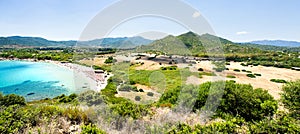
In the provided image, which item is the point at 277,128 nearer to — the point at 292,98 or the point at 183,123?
the point at 183,123

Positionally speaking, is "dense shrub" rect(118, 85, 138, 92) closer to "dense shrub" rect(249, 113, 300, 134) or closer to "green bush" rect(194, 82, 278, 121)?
"green bush" rect(194, 82, 278, 121)

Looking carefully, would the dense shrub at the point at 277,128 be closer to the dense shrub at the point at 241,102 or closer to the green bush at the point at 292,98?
the dense shrub at the point at 241,102

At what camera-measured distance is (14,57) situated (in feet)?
352

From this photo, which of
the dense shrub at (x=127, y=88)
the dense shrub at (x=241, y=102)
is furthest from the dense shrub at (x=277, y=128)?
the dense shrub at (x=127, y=88)

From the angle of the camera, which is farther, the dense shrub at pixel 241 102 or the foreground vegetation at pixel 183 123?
the dense shrub at pixel 241 102

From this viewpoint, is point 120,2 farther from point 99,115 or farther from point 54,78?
point 54,78

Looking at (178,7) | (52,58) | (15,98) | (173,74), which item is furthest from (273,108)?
(52,58)

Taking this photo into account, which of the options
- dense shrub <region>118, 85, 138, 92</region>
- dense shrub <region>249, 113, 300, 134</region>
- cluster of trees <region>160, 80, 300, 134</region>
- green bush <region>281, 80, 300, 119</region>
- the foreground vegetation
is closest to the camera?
dense shrub <region>249, 113, 300, 134</region>

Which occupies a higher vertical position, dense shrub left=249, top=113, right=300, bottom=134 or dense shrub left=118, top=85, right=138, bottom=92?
dense shrub left=249, top=113, right=300, bottom=134

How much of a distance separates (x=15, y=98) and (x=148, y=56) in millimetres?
59014

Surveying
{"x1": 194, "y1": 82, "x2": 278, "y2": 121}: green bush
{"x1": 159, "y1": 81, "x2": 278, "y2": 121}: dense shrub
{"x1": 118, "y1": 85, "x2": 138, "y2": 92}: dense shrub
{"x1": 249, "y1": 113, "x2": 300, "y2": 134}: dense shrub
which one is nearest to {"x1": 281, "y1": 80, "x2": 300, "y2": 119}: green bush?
{"x1": 159, "y1": 81, "x2": 278, "y2": 121}: dense shrub

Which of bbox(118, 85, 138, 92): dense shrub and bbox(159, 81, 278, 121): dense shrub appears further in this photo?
bbox(118, 85, 138, 92): dense shrub

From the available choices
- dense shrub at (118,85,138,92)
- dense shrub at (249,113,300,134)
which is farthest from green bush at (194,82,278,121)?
dense shrub at (118,85,138,92)

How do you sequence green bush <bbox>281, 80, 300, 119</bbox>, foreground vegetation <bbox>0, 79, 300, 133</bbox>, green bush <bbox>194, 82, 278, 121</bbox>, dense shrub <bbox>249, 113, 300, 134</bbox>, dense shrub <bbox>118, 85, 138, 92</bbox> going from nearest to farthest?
dense shrub <bbox>249, 113, 300, 134</bbox>, foreground vegetation <bbox>0, 79, 300, 133</bbox>, green bush <bbox>194, 82, 278, 121</bbox>, green bush <bbox>281, 80, 300, 119</bbox>, dense shrub <bbox>118, 85, 138, 92</bbox>
